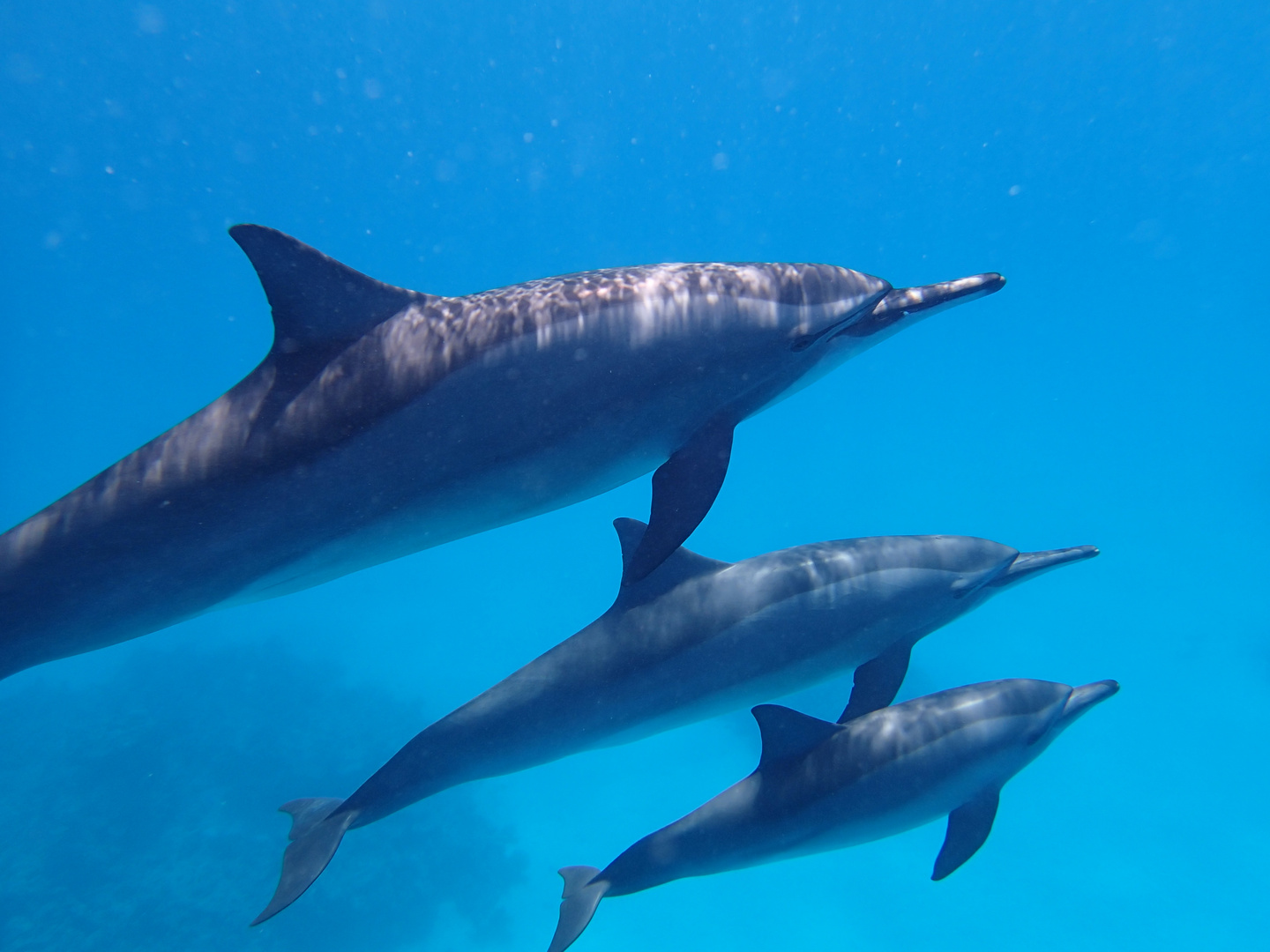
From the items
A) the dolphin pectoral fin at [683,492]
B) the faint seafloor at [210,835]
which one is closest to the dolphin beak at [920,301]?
the dolphin pectoral fin at [683,492]

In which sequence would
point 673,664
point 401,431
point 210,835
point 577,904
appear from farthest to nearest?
point 210,835
point 577,904
point 673,664
point 401,431

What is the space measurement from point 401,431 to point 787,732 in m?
3.18

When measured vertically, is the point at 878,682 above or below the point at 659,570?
below

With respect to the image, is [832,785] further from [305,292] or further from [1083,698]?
[305,292]

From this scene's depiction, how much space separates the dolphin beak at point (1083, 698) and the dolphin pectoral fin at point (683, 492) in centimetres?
388

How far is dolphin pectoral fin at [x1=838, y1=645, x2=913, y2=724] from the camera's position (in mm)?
4789

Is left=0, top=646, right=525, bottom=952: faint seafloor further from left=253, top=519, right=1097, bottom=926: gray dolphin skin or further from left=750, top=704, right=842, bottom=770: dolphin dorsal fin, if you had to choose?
left=750, top=704, right=842, bottom=770: dolphin dorsal fin

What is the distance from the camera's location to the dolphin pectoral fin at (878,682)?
4.79m

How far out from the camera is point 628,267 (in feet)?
12.3

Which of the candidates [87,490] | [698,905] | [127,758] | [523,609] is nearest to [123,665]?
[127,758]

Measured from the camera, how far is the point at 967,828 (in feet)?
17.3

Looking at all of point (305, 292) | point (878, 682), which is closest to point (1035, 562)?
point (878, 682)

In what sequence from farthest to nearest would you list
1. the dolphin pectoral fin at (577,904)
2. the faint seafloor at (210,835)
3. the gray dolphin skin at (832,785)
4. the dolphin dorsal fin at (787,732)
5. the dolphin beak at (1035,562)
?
the faint seafloor at (210,835)
the dolphin beak at (1035,562)
the dolphin pectoral fin at (577,904)
the gray dolphin skin at (832,785)
the dolphin dorsal fin at (787,732)

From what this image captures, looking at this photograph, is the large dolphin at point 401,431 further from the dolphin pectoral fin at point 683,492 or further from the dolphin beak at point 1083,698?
the dolphin beak at point 1083,698
